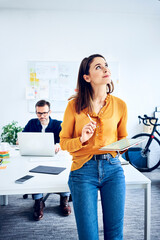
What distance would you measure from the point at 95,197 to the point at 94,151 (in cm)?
24

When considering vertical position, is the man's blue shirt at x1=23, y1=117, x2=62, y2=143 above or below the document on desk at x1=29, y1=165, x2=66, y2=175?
above

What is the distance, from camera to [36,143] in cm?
181

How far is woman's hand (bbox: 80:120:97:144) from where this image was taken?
Result: 1103mm

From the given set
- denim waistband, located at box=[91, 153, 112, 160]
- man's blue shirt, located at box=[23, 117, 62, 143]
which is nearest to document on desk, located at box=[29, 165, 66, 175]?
denim waistband, located at box=[91, 153, 112, 160]

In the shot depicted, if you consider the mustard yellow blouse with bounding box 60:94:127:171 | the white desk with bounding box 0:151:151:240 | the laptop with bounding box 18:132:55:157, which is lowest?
the white desk with bounding box 0:151:151:240

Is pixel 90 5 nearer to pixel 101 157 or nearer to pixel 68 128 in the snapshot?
pixel 68 128

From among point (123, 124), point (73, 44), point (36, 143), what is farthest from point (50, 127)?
point (73, 44)

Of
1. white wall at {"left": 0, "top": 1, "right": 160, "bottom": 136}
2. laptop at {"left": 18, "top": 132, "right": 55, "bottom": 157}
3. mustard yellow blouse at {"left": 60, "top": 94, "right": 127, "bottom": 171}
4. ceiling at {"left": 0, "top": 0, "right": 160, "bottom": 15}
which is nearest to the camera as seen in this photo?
mustard yellow blouse at {"left": 60, "top": 94, "right": 127, "bottom": 171}

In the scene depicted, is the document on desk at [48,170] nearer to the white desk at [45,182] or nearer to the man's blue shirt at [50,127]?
the white desk at [45,182]

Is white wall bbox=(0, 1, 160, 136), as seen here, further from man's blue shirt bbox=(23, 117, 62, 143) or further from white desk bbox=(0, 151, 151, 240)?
white desk bbox=(0, 151, 151, 240)

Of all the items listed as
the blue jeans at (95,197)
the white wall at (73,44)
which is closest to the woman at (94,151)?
the blue jeans at (95,197)

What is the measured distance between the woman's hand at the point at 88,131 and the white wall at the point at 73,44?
2.59 meters

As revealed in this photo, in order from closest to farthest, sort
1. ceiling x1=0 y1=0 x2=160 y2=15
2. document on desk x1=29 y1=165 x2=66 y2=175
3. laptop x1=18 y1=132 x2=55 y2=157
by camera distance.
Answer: document on desk x1=29 y1=165 x2=66 y2=175, laptop x1=18 y1=132 x2=55 y2=157, ceiling x1=0 y1=0 x2=160 y2=15

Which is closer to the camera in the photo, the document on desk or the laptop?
the document on desk
